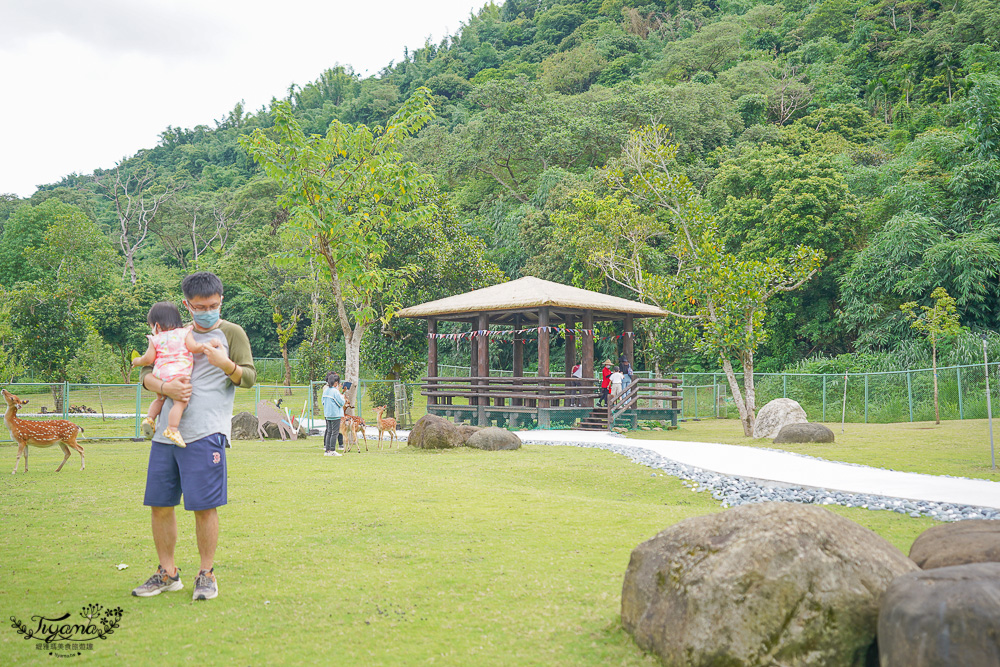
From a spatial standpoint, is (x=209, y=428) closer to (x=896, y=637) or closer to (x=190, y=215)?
(x=896, y=637)

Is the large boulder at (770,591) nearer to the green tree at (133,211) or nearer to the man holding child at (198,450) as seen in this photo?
the man holding child at (198,450)

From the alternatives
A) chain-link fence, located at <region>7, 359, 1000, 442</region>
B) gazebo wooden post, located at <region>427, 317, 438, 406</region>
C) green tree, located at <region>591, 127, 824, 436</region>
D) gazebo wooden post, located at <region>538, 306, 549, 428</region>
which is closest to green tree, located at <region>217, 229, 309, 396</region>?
chain-link fence, located at <region>7, 359, 1000, 442</region>

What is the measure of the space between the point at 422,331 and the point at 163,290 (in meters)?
16.5

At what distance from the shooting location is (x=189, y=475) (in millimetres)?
3871

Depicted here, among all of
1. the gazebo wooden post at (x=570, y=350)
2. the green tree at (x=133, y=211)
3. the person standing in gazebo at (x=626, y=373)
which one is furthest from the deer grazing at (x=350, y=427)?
the green tree at (x=133, y=211)

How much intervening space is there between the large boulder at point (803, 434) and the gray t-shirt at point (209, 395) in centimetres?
1182

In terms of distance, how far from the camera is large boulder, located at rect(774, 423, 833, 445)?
1365 cm

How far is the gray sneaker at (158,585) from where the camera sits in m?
3.97

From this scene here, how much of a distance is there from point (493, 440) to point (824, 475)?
555cm

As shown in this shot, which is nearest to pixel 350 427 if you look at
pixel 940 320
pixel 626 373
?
pixel 626 373

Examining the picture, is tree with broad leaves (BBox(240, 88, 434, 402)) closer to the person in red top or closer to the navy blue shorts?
the person in red top

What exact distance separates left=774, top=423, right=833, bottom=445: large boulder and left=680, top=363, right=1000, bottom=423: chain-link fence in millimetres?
2209

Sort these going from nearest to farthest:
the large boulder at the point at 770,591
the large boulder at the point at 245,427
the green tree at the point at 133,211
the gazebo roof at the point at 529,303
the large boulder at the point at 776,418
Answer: the large boulder at the point at 770,591
the large boulder at the point at 776,418
the large boulder at the point at 245,427
the gazebo roof at the point at 529,303
the green tree at the point at 133,211

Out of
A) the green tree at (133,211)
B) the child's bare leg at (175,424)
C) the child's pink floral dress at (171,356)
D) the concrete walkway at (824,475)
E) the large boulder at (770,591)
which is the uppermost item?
the green tree at (133,211)
